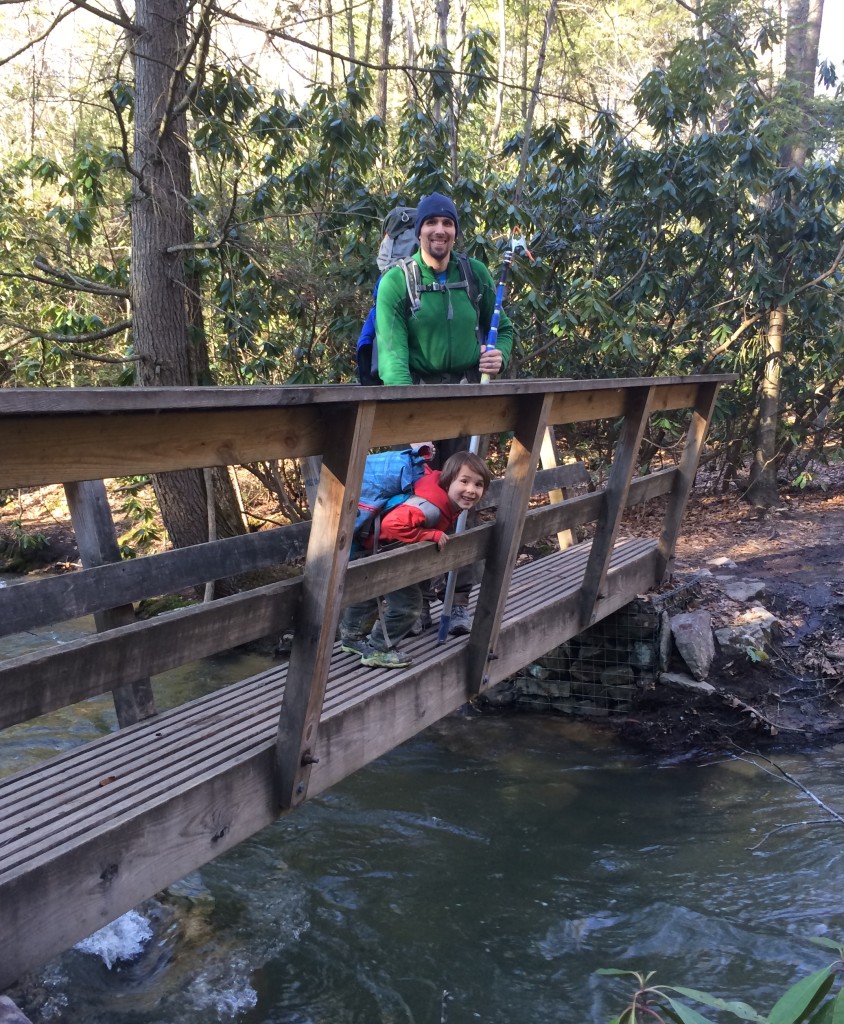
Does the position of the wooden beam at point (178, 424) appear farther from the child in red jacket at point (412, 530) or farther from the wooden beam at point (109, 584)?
the wooden beam at point (109, 584)

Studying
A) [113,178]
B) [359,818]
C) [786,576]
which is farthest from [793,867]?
[113,178]

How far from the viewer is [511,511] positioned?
13.9 feet

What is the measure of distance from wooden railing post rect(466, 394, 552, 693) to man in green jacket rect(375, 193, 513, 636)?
35cm

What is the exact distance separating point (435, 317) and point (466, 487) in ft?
3.40

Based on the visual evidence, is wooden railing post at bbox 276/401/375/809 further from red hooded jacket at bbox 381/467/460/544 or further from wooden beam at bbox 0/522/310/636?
red hooded jacket at bbox 381/467/460/544

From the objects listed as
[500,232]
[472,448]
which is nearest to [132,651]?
[472,448]

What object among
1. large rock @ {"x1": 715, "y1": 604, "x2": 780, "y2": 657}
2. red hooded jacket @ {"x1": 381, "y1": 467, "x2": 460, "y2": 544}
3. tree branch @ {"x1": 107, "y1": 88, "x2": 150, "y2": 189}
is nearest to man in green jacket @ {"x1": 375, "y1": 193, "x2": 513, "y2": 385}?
red hooded jacket @ {"x1": 381, "y1": 467, "x2": 460, "y2": 544}

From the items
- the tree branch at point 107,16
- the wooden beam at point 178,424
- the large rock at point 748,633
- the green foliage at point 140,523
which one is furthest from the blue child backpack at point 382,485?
the green foliage at point 140,523

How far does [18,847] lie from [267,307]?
6320mm

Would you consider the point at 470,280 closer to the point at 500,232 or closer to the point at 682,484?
the point at 682,484

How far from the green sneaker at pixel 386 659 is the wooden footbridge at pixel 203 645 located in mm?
60

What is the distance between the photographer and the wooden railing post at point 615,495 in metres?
5.47

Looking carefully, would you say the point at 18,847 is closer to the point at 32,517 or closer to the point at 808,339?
the point at 808,339

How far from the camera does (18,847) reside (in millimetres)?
2652
